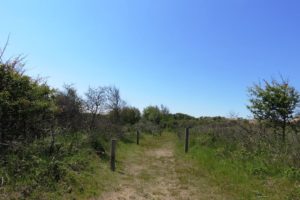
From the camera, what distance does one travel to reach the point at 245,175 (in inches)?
368

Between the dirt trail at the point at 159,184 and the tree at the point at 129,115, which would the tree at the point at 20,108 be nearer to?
the dirt trail at the point at 159,184

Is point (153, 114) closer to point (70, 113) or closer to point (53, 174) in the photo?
point (70, 113)

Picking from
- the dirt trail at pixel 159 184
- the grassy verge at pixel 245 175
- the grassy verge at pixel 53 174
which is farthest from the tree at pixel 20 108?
the grassy verge at pixel 245 175

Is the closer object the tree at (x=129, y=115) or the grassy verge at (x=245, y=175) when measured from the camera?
the grassy verge at (x=245, y=175)

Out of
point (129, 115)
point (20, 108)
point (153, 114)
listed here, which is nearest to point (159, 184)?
point (20, 108)

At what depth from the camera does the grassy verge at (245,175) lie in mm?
7514

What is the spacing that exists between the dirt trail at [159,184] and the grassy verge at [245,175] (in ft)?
1.65

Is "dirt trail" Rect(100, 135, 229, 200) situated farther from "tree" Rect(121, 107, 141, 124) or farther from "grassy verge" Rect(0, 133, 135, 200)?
"tree" Rect(121, 107, 141, 124)

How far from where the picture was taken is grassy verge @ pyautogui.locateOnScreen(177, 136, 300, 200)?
7.51 meters

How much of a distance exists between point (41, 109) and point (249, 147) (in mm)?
7757

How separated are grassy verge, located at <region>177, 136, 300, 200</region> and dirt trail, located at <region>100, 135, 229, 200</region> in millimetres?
504

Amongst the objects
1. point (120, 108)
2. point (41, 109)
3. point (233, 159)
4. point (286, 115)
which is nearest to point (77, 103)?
point (41, 109)

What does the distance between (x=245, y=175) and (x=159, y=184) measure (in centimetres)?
261

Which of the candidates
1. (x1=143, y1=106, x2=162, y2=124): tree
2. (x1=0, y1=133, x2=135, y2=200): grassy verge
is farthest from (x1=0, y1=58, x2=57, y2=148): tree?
(x1=143, y1=106, x2=162, y2=124): tree
